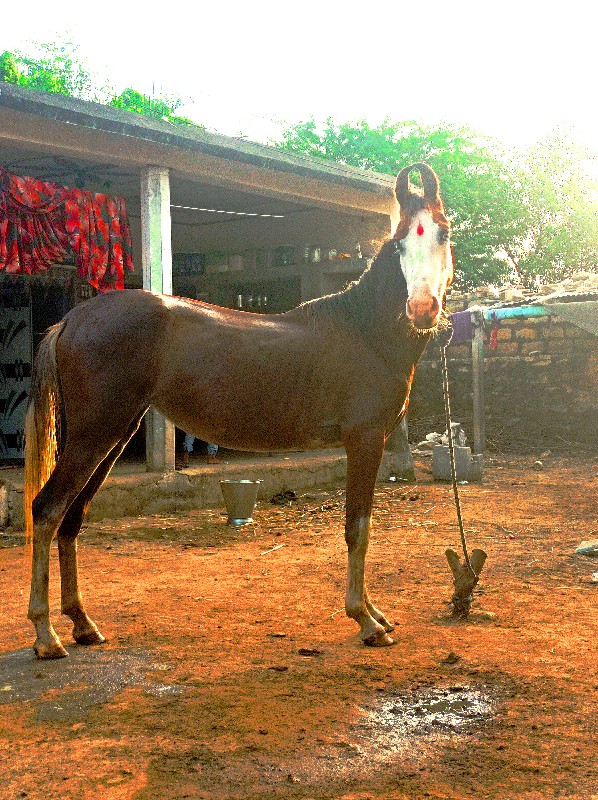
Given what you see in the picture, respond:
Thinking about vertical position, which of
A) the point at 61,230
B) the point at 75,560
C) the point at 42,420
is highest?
the point at 61,230

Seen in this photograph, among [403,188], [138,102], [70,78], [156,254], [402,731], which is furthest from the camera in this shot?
[70,78]

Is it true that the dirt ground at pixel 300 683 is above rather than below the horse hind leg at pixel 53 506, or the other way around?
below

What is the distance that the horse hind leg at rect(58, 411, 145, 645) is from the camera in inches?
176

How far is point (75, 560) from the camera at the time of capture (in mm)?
4551

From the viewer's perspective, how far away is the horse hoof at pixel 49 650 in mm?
4164

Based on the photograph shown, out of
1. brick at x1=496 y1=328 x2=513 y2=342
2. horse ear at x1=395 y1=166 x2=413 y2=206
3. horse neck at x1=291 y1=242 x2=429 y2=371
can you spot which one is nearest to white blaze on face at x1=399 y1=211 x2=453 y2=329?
horse ear at x1=395 y1=166 x2=413 y2=206

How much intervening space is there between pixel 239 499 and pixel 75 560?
3.74 metres

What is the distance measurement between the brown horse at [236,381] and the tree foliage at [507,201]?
2526cm

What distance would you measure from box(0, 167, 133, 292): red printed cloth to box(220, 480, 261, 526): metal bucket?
9.07ft

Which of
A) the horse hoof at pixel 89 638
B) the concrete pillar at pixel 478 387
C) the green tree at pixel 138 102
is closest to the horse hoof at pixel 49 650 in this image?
the horse hoof at pixel 89 638

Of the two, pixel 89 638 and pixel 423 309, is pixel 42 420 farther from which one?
pixel 423 309

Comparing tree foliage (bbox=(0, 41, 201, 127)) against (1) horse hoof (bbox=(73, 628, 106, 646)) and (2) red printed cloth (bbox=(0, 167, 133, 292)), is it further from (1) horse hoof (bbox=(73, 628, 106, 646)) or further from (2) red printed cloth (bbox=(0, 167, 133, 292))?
(1) horse hoof (bbox=(73, 628, 106, 646))

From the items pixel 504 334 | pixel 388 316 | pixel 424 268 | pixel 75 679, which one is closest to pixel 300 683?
pixel 75 679

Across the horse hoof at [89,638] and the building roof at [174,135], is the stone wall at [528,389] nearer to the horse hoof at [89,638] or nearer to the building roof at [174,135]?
the building roof at [174,135]
